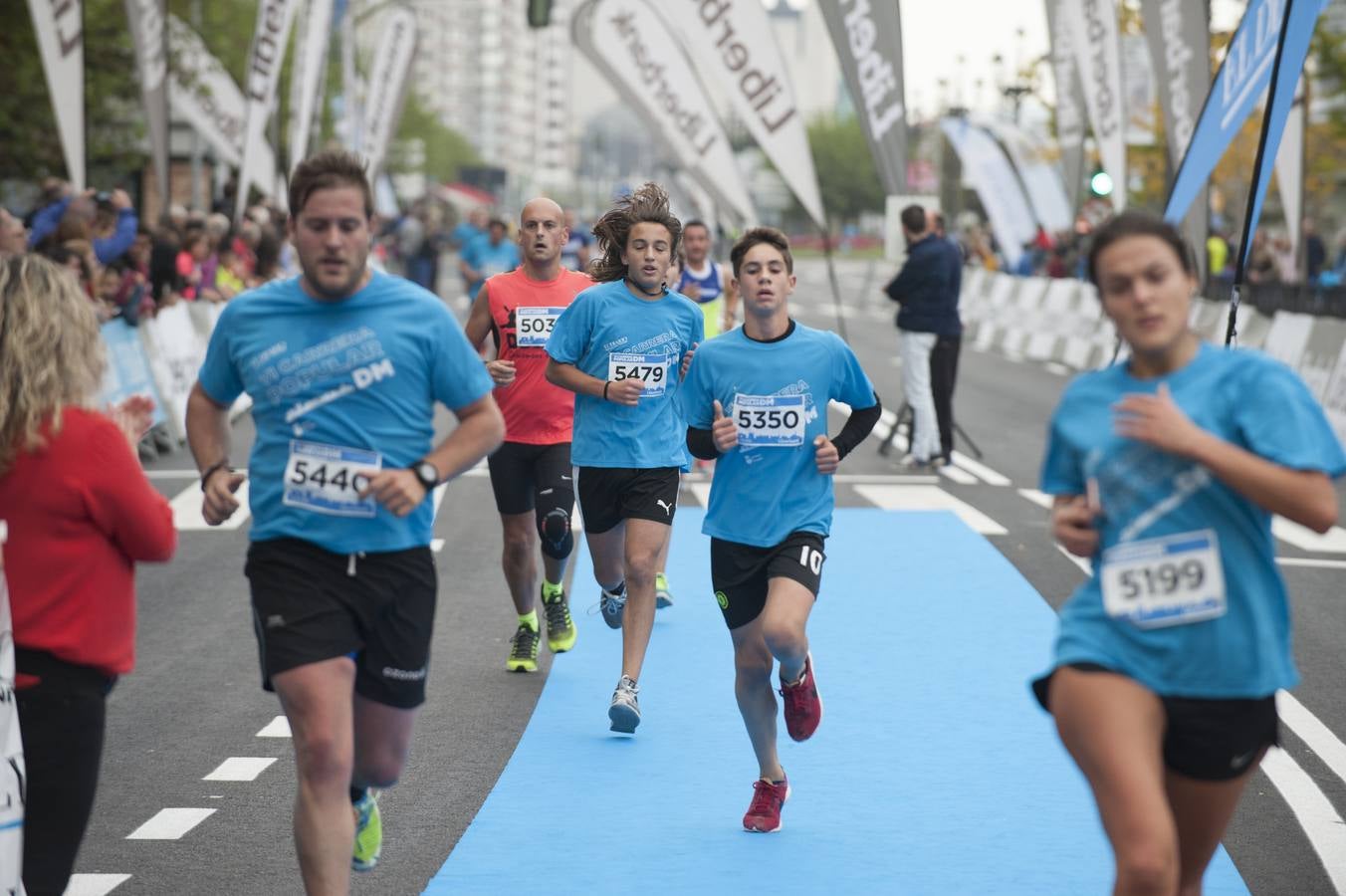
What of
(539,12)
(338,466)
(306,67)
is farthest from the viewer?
(306,67)

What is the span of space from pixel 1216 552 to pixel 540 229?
5.16 meters

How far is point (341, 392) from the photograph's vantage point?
4.84 m

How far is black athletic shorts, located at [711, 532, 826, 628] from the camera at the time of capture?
631 centimetres

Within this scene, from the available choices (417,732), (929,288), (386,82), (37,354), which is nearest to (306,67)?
(386,82)

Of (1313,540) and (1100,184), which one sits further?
(1100,184)

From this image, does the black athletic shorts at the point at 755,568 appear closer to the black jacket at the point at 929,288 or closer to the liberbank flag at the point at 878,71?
the black jacket at the point at 929,288

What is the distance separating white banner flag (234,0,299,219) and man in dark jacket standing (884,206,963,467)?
1011 cm

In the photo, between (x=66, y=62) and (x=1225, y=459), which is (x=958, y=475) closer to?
(x=66, y=62)

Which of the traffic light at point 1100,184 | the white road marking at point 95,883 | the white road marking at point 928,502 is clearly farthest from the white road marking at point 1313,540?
the white road marking at point 95,883

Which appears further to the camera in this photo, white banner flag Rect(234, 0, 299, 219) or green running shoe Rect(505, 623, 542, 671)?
white banner flag Rect(234, 0, 299, 219)

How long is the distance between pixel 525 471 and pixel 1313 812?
12.0 feet

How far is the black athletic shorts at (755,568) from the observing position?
20.7ft

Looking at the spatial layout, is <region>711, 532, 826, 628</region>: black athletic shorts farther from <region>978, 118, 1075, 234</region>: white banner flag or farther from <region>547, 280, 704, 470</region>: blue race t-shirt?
<region>978, 118, 1075, 234</region>: white banner flag

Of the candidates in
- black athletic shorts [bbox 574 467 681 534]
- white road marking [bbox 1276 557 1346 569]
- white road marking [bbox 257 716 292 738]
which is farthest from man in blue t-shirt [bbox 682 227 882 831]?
white road marking [bbox 1276 557 1346 569]
